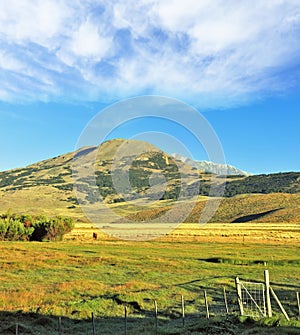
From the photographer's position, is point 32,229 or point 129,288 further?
point 32,229

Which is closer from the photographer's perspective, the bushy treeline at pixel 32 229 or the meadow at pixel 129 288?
the meadow at pixel 129 288

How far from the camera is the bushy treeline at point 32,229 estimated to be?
287 feet

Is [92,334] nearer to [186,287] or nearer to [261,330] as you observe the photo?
[261,330]

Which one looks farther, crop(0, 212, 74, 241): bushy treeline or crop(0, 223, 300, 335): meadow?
crop(0, 212, 74, 241): bushy treeline

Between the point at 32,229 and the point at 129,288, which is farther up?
the point at 32,229

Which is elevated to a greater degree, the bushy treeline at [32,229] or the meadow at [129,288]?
the bushy treeline at [32,229]

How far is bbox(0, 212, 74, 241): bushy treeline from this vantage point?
87500 millimetres

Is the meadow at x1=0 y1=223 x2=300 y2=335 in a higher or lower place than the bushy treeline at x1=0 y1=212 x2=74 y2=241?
lower

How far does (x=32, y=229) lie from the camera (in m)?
90.1

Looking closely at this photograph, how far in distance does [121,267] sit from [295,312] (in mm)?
24968

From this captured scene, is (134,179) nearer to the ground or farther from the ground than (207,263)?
farther from the ground

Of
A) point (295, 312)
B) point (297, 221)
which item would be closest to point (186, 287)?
point (295, 312)

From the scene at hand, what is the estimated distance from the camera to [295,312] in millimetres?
27062

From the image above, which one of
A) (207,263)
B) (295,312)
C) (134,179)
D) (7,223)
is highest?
(134,179)
